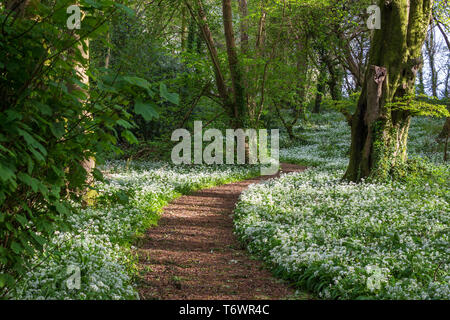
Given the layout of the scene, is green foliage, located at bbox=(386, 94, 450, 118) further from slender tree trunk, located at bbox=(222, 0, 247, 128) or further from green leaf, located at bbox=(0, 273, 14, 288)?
green leaf, located at bbox=(0, 273, 14, 288)

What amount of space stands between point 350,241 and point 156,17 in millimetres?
11941

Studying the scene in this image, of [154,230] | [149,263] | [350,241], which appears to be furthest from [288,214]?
[149,263]

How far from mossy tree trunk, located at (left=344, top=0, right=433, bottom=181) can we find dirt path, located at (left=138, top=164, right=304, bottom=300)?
4.25m

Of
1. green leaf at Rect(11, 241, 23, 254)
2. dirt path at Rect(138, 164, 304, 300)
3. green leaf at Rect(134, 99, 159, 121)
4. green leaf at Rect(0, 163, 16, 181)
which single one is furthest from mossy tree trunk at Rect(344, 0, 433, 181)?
green leaf at Rect(0, 163, 16, 181)

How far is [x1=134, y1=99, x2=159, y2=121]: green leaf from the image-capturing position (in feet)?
8.12

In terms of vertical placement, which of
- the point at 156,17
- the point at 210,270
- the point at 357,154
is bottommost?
the point at 210,270

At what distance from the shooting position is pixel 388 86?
1045 cm

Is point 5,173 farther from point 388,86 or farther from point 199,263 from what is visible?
point 388,86

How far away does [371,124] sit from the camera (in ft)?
34.4

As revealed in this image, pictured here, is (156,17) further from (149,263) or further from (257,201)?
(149,263)

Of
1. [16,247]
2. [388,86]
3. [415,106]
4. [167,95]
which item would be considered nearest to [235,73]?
[388,86]

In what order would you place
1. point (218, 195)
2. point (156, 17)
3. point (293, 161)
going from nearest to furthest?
point (218, 195), point (156, 17), point (293, 161)

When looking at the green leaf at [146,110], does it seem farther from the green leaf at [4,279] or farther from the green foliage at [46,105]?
the green leaf at [4,279]

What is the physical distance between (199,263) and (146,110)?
403 cm
